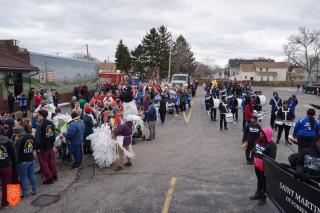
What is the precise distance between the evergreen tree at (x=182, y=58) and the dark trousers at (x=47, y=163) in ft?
212

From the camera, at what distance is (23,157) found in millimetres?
6453

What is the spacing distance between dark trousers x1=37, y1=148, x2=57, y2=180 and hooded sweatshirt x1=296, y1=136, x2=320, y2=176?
217 inches

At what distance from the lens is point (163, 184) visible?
724cm

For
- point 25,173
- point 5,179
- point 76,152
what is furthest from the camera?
point 76,152

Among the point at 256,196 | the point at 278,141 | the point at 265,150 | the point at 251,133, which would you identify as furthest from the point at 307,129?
the point at 278,141

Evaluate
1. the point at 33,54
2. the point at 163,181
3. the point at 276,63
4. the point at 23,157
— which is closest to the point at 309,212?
the point at 163,181

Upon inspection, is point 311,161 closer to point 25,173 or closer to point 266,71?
point 25,173

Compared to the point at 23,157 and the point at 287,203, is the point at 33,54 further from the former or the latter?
the point at 287,203

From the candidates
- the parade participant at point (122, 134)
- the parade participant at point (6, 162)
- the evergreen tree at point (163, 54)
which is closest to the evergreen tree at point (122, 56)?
the evergreen tree at point (163, 54)

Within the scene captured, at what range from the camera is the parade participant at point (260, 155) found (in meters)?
5.93

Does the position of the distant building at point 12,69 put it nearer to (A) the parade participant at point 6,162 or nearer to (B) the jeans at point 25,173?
(B) the jeans at point 25,173

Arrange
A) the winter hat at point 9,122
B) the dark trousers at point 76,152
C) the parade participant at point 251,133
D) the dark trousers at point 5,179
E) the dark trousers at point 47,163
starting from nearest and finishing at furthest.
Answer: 1. the dark trousers at point 5,179
2. the dark trousers at point 47,163
3. the parade participant at point 251,133
4. the winter hat at point 9,122
5. the dark trousers at point 76,152

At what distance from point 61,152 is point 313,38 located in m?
75.2

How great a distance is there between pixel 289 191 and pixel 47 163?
18.0 feet
